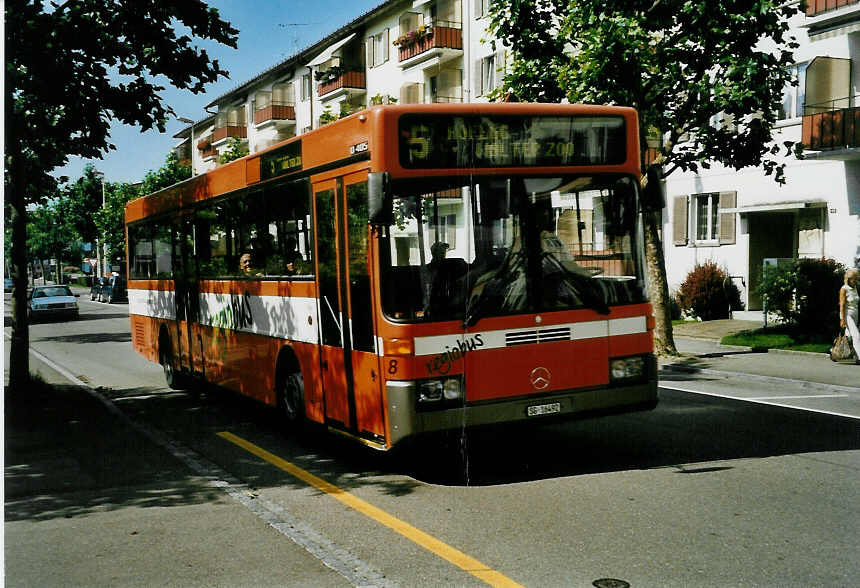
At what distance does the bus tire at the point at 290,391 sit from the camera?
923cm

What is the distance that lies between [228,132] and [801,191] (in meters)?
48.2

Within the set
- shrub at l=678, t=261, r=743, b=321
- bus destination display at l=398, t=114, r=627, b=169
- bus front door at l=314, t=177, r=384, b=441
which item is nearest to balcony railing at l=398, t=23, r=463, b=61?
shrub at l=678, t=261, r=743, b=321

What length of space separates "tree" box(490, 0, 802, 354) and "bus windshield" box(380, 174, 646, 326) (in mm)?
7240

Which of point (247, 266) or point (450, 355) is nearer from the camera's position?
point (450, 355)

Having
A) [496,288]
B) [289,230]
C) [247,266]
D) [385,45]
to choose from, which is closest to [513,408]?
[496,288]

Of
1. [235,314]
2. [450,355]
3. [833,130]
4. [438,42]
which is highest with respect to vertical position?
[438,42]

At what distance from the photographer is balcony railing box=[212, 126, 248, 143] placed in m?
63.3

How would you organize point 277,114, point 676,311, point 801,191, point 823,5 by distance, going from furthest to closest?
point 277,114
point 676,311
point 801,191
point 823,5

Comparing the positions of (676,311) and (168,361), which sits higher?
(168,361)

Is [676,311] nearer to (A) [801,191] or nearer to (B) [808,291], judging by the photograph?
(A) [801,191]

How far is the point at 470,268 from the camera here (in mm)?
7219

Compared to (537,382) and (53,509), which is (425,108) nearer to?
(537,382)

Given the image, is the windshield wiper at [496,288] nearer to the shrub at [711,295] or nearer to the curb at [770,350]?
the curb at [770,350]

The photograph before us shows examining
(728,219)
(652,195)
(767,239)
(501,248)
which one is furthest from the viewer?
(728,219)
